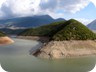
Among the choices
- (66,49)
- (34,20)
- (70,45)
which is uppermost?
(34,20)

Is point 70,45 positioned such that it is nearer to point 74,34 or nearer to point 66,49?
point 66,49

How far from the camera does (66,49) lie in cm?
2562

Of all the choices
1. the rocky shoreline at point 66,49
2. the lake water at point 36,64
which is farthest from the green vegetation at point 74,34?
the lake water at point 36,64

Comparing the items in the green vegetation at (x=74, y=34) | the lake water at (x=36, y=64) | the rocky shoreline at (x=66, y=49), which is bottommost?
the lake water at (x=36, y=64)

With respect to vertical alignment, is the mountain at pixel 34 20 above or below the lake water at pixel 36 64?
above

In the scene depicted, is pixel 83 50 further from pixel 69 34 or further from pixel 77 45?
pixel 69 34

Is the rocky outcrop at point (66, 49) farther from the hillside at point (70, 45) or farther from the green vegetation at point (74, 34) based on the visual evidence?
the green vegetation at point (74, 34)

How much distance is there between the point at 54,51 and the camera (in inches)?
963

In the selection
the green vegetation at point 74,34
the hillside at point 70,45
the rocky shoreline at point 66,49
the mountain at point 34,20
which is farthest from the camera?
the green vegetation at point 74,34

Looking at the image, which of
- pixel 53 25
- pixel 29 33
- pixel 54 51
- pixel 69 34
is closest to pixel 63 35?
pixel 69 34

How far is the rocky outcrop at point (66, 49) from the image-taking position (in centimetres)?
Answer: 2408

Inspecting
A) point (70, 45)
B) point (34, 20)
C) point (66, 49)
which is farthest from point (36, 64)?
point (34, 20)

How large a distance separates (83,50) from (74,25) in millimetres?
7637

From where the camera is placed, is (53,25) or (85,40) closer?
(85,40)
